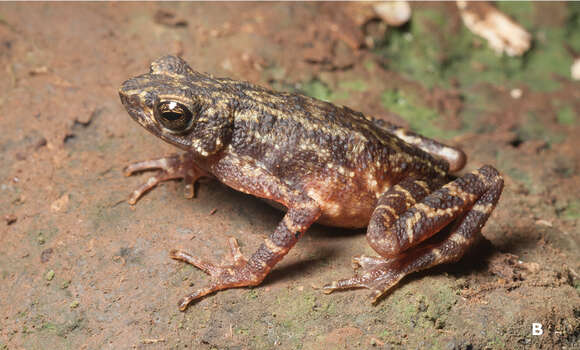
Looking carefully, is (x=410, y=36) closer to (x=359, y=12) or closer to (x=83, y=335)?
(x=359, y=12)

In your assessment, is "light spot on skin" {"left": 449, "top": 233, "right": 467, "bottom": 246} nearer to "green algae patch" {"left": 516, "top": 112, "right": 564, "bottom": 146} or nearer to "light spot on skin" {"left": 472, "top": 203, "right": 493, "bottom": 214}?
"light spot on skin" {"left": 472, "top": 203, "right": 493, "bottom": 214}

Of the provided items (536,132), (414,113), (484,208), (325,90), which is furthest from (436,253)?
(536,132)

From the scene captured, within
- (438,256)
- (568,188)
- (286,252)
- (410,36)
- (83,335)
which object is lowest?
(83,335)

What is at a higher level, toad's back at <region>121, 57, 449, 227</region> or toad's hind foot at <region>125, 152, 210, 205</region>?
toad's back at <region>121, 57, 449, 227</region>

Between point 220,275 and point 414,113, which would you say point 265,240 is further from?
point 414,113

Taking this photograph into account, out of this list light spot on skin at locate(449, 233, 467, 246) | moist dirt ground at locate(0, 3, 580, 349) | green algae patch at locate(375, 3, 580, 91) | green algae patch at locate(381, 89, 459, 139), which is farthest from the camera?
green algae patch at locate(375, 3, 580, 91)

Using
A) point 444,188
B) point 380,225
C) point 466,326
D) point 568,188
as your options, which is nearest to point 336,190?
point 380,225

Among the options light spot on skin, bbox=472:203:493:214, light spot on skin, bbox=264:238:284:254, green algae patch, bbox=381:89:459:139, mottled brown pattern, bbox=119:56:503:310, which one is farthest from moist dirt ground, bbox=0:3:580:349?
light spot on skin, bbox=472:203:493:214

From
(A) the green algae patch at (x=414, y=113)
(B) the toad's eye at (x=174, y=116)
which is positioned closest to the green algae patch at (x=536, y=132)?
(A) the green algae patch at (x=414, y=113)
